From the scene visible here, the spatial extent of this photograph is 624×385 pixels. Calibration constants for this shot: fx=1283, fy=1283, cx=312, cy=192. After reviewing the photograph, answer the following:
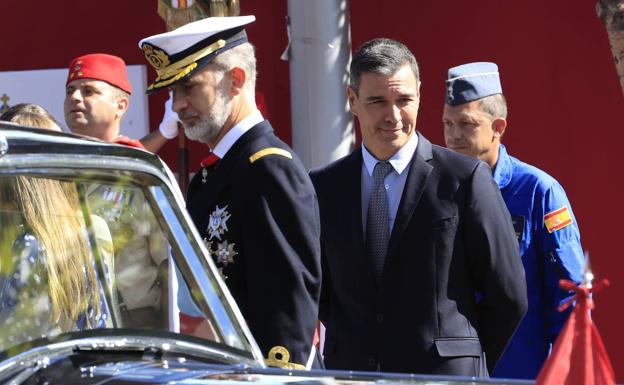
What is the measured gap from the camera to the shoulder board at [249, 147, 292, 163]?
3527 millimetres

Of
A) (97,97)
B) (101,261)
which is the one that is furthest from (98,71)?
(101,261)

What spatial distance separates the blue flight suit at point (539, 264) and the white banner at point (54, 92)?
2.92 m

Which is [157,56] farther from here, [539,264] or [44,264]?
[539,264]

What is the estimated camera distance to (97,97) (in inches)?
213

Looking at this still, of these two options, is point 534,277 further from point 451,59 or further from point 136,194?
point 451,59

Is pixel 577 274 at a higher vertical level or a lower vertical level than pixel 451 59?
lower

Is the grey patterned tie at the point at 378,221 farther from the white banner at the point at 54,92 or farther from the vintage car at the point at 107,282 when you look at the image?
the white banner at the point at 54,92

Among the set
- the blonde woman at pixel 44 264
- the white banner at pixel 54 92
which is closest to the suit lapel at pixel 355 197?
the blonde woman at pixel 44 264

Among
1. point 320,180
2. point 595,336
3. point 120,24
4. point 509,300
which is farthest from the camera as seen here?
point 120,24

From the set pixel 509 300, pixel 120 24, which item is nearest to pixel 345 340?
pixel 509 300

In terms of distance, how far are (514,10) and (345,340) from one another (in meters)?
3.06

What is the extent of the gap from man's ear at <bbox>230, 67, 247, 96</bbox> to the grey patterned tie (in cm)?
54

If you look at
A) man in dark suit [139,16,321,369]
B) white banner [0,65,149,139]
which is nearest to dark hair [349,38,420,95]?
man in dark suit [139,16,321,369]

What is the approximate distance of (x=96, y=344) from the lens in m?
2.59
